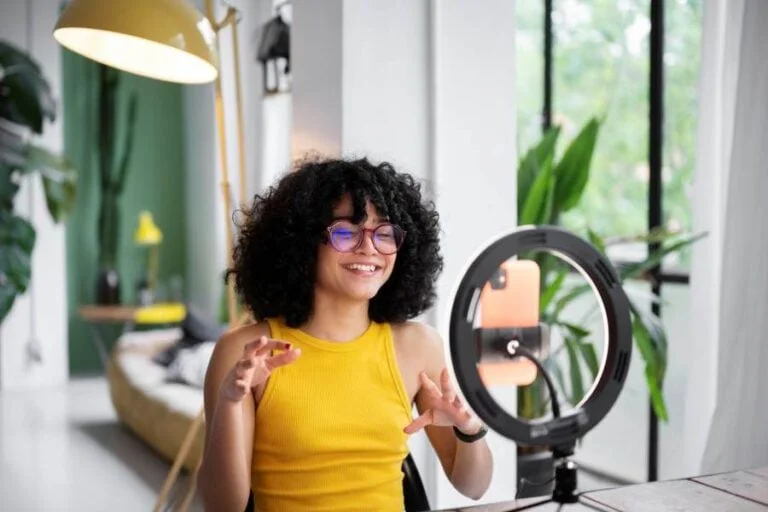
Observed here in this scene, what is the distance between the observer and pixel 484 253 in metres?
1.00

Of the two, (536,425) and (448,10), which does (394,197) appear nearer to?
(536,425)

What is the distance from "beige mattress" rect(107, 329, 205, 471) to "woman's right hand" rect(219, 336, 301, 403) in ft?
6.76

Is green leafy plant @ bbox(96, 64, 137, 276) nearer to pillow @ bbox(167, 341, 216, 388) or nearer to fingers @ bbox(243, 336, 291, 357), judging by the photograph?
pillow @ bbox(167, 341, 216, 388)

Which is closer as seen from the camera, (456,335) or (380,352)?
(456,335)

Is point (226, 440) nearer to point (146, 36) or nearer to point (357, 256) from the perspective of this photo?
point (357, 256)

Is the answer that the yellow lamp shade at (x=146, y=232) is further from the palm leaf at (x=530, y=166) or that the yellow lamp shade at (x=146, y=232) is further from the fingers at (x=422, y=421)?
the fingers at (x=422, y=421)

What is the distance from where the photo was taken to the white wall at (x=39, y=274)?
5.61 m

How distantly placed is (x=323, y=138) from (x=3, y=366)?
4.43 meters

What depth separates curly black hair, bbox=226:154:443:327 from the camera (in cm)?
142

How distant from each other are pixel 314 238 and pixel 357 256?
102 millimetres

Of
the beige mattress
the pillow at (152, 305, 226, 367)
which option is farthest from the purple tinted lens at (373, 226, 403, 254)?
the pillow at (152, 305, 226, 367)

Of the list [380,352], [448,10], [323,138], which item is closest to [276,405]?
[380,352]

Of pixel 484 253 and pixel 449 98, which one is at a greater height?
pixel 449 98

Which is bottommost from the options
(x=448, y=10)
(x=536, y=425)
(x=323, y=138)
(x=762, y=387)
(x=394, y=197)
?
(x=762, y=387)
